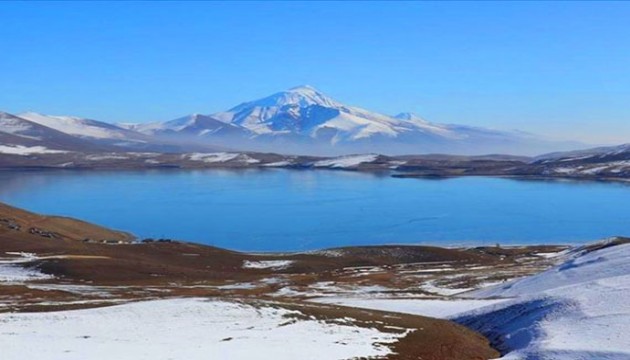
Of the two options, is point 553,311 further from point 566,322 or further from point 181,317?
point 181,317

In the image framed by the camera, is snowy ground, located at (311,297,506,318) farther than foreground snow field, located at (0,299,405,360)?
Yes

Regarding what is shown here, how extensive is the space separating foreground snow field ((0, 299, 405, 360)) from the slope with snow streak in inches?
233

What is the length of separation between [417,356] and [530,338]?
591 cm

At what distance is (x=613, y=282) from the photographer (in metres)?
38.4

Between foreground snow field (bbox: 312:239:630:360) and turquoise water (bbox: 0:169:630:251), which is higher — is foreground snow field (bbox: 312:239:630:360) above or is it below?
above

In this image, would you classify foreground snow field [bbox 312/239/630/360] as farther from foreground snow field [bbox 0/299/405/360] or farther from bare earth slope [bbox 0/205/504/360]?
foreground snow field [bbox 0/299/405/360]

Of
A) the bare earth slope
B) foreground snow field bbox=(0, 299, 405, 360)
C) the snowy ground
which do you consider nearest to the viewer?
foreground snow field bbox=(0, 299, 405, 360)

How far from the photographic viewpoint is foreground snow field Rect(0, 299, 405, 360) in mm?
27312

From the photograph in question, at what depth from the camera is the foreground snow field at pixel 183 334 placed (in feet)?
89.6

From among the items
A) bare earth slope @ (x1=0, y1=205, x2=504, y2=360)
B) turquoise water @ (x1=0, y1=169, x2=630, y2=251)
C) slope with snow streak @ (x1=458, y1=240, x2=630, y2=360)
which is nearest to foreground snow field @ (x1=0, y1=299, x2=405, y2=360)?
bare earth slope @ (x1=0, y1=205, x2=504, y2=360)

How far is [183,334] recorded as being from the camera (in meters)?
30.9

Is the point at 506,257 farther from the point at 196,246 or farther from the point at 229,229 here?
the point at 229,229

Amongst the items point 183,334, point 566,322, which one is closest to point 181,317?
point 183,334

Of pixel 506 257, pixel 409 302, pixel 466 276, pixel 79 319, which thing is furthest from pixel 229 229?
pixel 79 319
